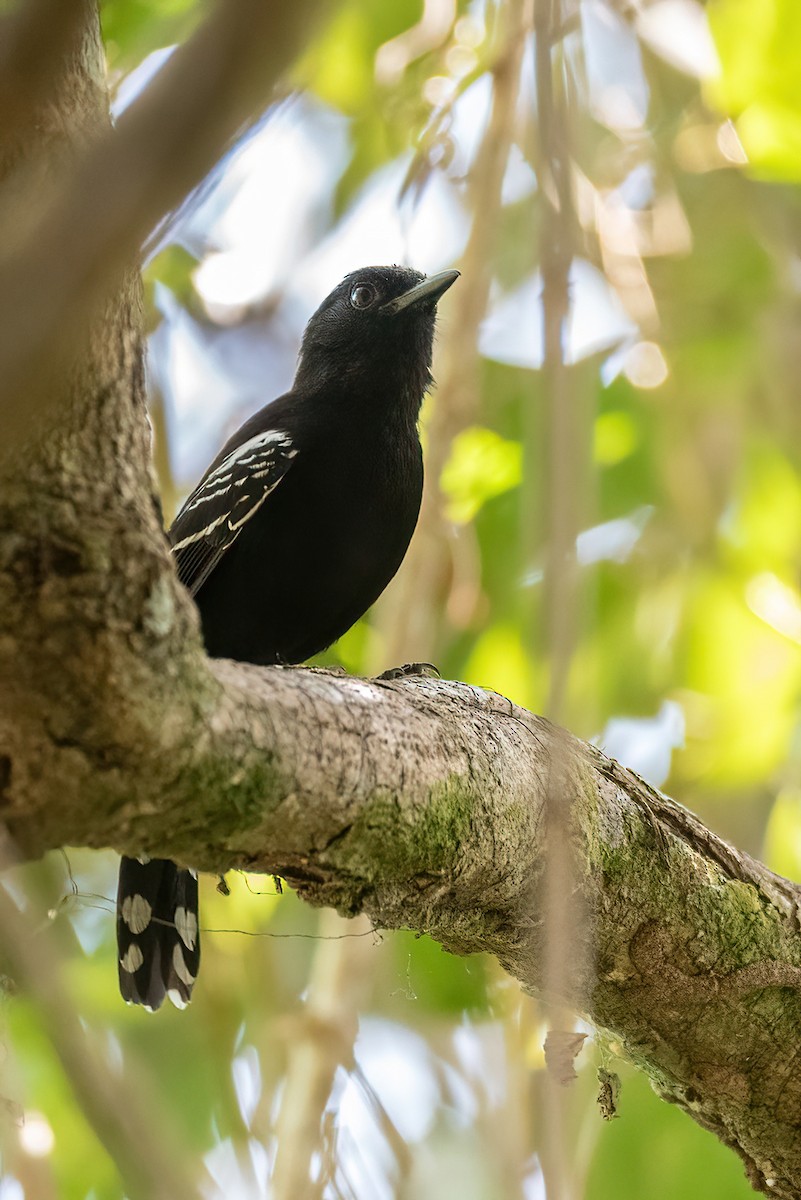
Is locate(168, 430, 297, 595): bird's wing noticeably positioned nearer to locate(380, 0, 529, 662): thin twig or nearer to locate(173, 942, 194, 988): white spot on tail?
locate(380, 0, 529, 662): thin twig

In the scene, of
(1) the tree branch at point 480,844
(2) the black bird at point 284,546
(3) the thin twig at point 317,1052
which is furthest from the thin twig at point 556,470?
(2) the black bird at point 284,546

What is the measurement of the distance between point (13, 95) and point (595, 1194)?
3360 millimetres

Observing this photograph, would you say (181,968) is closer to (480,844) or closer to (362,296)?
(480,844)

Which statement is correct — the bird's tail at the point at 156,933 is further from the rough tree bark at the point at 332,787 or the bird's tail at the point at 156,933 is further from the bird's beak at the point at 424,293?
the bird's beak at the point at 424,293

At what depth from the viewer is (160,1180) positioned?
1210 mm

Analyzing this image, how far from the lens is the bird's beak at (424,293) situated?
4.72 m

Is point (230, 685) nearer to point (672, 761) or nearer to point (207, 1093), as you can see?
point (207, 1093)

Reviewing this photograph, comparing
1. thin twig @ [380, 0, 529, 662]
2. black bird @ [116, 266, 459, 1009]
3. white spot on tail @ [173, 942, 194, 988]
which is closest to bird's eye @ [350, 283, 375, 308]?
thin twig @ [380, 0, 529, 662]

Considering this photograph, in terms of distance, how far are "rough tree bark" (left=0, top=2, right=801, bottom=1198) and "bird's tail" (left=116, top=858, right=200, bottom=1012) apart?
5.12 feet

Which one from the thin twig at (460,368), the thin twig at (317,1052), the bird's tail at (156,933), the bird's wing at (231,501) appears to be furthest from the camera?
the thin twig at (460,368)

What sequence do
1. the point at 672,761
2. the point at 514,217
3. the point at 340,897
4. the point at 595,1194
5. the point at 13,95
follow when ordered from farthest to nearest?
the point at 514,217 < the point at 672,761 < the point at 595,1194 < the point at 340,897 < the point at 13,95

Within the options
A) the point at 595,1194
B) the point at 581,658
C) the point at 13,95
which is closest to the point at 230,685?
the point at 13,95

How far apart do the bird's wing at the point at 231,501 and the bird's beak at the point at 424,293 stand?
78 cm

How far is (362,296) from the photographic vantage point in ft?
16.9
